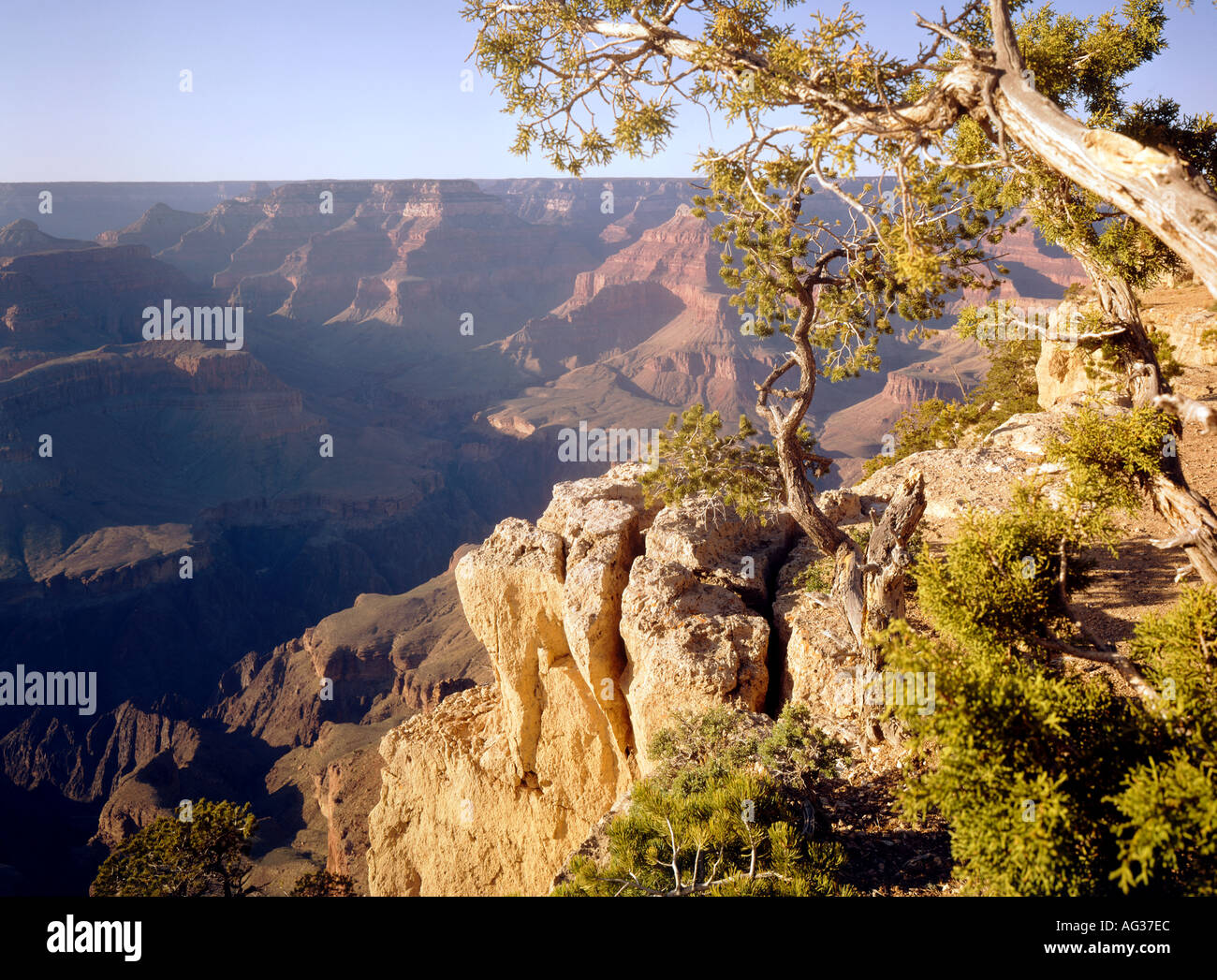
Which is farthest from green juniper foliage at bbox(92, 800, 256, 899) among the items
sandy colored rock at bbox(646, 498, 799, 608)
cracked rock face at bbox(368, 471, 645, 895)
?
sandy colored rock at bbox(646, 498, 799, 608)

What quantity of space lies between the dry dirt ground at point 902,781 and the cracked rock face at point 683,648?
2.47 meters

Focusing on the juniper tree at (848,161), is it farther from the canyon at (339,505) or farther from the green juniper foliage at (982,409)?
the green juniper foliage at (982,409)

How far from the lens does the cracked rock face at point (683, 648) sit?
11.9 m

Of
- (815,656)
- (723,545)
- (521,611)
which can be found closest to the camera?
(815,656)

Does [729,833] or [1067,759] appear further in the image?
[729,833]

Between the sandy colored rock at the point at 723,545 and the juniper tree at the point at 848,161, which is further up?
the juniper tree at the point at 848,161

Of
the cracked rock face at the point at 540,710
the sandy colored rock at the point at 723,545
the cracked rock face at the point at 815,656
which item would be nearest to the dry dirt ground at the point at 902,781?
the cracked rock face at the point at 815,656

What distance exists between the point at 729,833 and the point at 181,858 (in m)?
19.2

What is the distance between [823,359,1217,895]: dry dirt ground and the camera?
7.54m

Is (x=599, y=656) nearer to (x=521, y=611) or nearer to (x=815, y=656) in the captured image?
(x=521, y=611)

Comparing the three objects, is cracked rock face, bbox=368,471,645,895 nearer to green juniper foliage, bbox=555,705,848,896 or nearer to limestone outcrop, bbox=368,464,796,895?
limestone outcrop, bbox=368,464,796,895

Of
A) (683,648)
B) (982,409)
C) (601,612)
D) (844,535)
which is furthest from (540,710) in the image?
(982,409)

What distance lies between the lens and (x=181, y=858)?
63.6 ft

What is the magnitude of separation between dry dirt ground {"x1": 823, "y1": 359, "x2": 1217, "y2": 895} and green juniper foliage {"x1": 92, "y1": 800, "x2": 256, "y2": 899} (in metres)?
18.8
